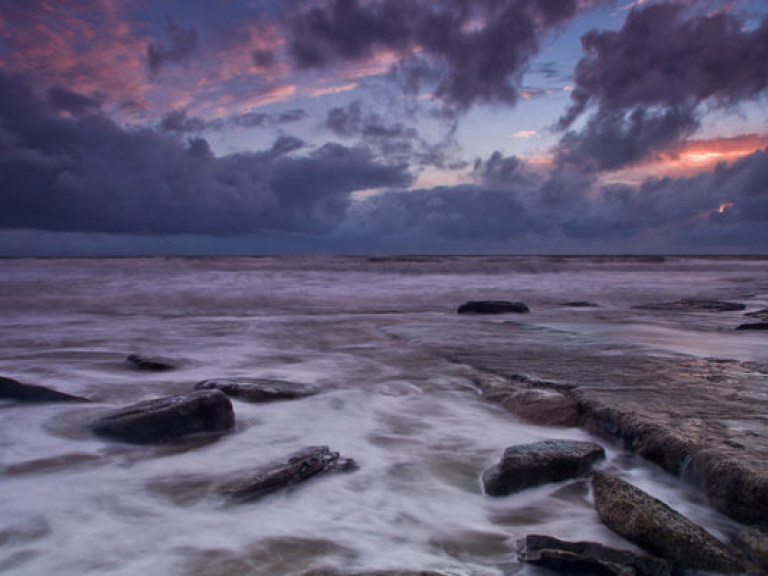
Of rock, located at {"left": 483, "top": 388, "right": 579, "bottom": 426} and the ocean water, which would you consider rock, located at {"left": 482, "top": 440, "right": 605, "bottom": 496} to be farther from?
rock, located at {"left": 483, "top": 388, "right": 579, "bottom": 426}

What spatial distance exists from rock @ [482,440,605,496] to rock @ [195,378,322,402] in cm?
177

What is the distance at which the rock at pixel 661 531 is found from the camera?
161cm

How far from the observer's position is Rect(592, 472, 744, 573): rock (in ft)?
5.29

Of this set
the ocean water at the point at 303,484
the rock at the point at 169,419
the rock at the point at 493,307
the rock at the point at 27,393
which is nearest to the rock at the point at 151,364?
the ocean water at the point at 303,484

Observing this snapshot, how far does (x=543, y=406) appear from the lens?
3299 mm

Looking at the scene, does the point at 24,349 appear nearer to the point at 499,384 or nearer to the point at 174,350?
the point at 174,350

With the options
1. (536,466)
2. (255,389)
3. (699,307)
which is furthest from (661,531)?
(699,307)

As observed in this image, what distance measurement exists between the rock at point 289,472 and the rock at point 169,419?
0.61 metres

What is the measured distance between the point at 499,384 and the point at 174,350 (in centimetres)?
366

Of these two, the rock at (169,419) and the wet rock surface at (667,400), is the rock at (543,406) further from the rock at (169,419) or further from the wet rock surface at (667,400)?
the rock at (169,419)

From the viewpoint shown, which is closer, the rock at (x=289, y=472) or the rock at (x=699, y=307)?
the rock at (x=289, y=472)

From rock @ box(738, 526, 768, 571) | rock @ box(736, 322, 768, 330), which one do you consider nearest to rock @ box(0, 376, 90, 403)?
rock @ box(738, 526, 768, 571)

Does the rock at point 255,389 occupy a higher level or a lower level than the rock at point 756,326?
lower

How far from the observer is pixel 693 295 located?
577 inches
